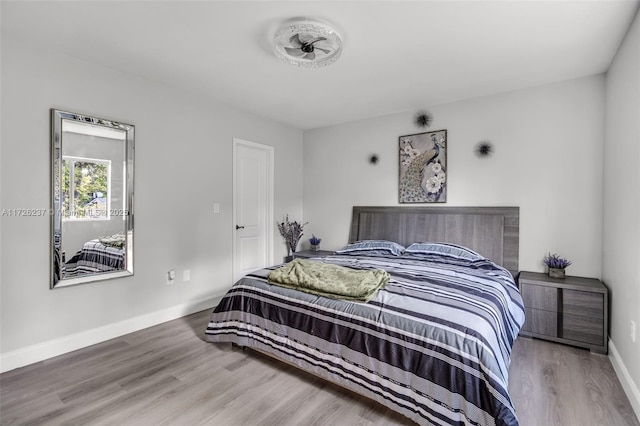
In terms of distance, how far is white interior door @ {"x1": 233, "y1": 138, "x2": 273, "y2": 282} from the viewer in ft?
13.3

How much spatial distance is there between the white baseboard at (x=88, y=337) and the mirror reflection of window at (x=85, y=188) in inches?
39.6

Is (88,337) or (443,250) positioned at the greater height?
(443,250)

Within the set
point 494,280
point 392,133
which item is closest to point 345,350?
point 494,280

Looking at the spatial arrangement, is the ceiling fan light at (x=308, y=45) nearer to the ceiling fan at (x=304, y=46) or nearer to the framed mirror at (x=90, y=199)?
the ceiling fan at (x=304, y=46)

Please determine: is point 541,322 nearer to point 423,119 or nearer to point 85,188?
point 423,119

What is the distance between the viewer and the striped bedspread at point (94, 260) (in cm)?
263

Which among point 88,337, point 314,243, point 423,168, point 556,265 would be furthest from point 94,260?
point 556,265

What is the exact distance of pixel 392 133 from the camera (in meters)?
4.13

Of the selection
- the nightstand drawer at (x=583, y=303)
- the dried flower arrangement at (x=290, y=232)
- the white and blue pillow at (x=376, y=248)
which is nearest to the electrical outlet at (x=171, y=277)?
the dried flower arrangement at (x=290, y=232)

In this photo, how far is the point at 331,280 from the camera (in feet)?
7.55

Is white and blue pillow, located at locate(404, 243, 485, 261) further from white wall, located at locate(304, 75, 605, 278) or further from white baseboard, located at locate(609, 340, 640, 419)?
white baseboard, located at locate(609, 340, 640, 419)

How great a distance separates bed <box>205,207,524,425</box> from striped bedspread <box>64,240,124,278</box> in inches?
43.2

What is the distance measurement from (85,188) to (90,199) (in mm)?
103

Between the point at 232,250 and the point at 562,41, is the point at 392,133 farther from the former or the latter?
the point at 232,250
